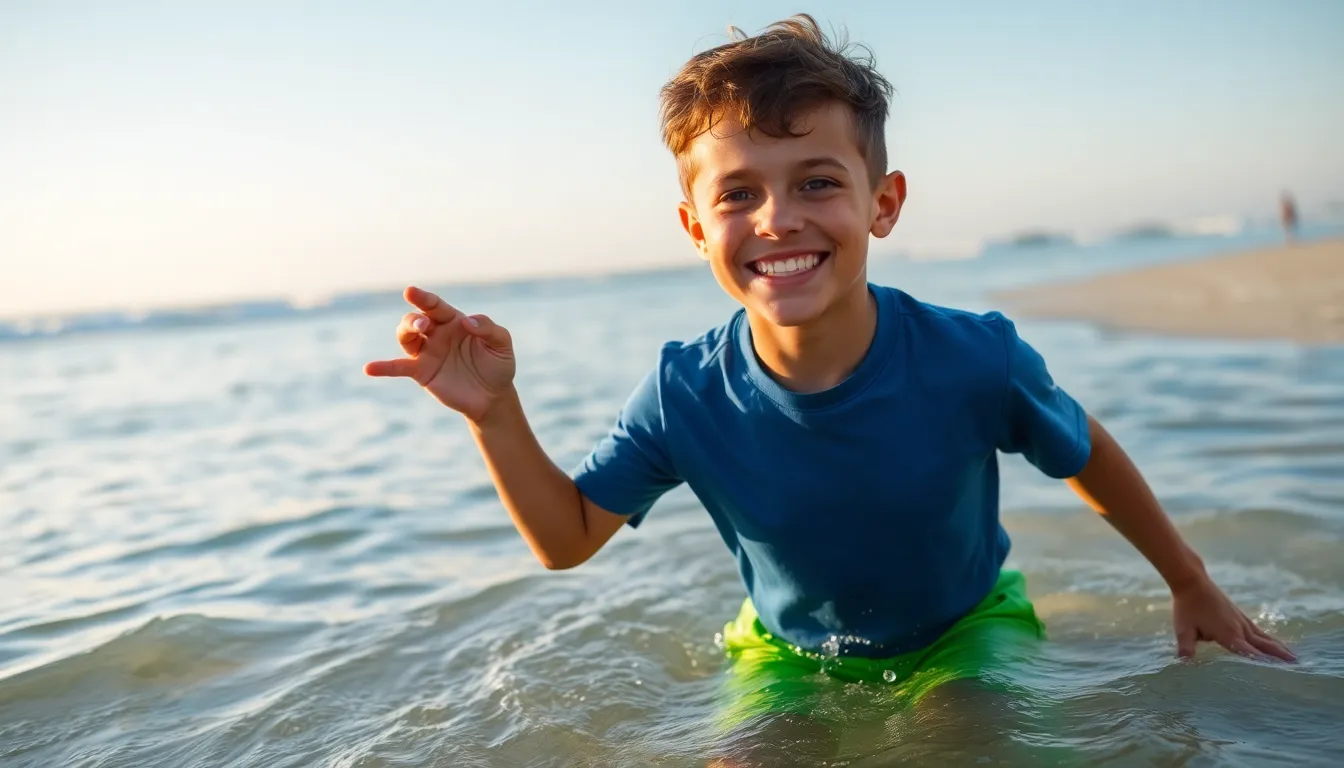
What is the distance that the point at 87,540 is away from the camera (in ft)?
16.5

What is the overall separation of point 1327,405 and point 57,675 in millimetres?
6035

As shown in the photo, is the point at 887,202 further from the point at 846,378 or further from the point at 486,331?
the point at 486,331

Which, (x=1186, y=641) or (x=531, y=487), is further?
(x=1186, y=641)

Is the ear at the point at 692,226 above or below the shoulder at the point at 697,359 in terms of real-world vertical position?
above

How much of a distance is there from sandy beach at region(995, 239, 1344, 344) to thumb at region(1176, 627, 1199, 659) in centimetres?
640

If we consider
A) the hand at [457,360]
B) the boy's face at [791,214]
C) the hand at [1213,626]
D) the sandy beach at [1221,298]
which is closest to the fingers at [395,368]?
the hand at [457,360]

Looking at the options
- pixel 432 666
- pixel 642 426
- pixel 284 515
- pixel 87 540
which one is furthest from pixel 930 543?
pixel 87 540

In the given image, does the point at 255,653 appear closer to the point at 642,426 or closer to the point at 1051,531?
the point at 642,426

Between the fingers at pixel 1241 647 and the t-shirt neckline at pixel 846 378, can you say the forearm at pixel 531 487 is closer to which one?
the t-shirt neckline at pixel 846 378

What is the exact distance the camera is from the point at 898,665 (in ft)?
9.04

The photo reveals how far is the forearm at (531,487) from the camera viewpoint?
8.30 ft

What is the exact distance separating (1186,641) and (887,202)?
133cm

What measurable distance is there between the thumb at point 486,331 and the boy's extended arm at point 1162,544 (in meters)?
1.45

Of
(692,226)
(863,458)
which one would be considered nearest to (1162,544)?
(863,458)
